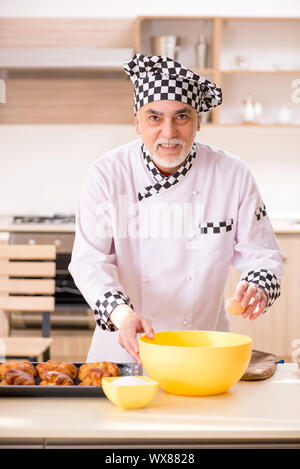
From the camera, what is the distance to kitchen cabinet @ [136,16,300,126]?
3.85 m

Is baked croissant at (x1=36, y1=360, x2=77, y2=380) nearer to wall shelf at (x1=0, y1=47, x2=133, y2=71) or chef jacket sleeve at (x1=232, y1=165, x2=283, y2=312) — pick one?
chef jacket sleeve at (x1=232, y1=165, x2=283, y2=312)

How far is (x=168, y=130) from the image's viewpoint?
4.72 feet

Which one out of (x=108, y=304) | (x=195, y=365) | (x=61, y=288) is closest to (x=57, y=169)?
(x=61, y=288)

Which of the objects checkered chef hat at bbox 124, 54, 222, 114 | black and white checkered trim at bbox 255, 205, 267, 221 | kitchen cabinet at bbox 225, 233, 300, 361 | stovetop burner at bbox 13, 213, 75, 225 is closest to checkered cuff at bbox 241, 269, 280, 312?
black and white checkered trim at bbox 255, 205, 267, 221

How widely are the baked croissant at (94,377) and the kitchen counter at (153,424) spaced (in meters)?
0.04

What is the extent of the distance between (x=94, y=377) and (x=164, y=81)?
2.47 ft

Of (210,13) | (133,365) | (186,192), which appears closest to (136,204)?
(186,192)

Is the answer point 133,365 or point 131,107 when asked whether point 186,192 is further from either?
point 131,107

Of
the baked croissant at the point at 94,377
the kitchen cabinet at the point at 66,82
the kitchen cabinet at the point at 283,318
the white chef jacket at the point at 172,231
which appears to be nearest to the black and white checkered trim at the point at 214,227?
the white chef jacket at the point at 172,231

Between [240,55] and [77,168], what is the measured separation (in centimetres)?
134

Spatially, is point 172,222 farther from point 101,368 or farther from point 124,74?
point 124,74

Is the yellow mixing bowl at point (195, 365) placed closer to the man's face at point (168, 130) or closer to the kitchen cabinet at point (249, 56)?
the man's face at point (168, 130)

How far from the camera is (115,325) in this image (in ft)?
3.88

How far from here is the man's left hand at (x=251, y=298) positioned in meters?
1.16
